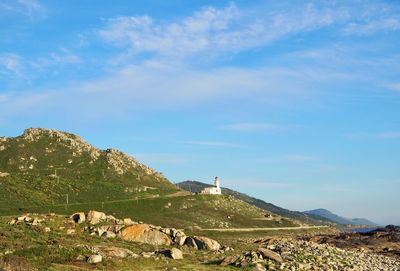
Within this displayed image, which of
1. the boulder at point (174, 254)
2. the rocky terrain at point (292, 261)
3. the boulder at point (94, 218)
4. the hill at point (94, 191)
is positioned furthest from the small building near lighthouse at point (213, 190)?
the boulder at point (174, 254)

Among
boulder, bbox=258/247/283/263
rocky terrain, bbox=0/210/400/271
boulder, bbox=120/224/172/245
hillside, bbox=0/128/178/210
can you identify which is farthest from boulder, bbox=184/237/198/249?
hillside, bbox=0/128/178/210

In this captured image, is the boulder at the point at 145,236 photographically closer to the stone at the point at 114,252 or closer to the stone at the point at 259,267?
the stone at the point at 114,252

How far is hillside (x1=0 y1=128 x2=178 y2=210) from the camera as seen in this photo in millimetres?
138000

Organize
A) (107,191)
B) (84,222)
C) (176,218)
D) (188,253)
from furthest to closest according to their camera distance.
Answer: (107,191), (176,218), (84,222), (188,253)

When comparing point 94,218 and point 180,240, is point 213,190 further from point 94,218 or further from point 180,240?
point 180,240

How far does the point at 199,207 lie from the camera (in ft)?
503

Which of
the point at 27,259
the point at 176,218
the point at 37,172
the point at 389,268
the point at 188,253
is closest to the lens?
the point at 27,259

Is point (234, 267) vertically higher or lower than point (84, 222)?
lower

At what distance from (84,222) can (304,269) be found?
119ft

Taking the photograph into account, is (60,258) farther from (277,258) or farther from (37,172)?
(37,172)

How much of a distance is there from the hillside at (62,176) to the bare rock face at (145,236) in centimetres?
7040

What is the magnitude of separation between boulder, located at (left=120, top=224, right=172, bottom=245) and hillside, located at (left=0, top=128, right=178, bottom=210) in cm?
7040

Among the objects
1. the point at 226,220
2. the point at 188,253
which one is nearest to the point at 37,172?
the point at 226,220

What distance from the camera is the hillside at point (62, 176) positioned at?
453 ft
